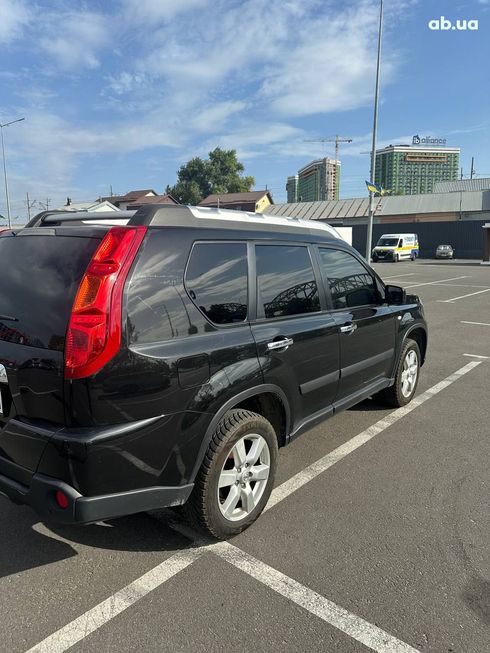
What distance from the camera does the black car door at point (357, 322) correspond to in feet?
11.9

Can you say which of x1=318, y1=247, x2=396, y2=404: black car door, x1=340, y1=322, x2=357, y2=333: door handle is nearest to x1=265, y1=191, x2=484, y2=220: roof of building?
x1=318, y1=247, x2=396, y2=404: black car door

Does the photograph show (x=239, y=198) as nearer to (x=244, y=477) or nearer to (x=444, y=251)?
(x=444, y=251)

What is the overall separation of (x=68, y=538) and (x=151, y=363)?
132 cm

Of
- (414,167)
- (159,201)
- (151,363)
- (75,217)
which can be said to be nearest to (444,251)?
(159,201)

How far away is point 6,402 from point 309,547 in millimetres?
1766

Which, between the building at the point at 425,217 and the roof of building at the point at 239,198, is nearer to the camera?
Result: the building at the point at 425,217

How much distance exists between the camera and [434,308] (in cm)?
1261

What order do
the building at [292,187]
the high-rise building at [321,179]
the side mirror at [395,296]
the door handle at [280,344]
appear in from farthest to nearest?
the building at [292,187] < the high-rise building at [321,179] < the side mirror at [395,296] < the door handle at [280,344]

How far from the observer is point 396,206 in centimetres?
5559

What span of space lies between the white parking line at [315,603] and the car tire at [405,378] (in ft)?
8.47

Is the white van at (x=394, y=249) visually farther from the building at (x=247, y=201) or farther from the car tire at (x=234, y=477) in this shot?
the car tire at (x=234, y=477)

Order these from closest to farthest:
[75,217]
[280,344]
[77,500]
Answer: [77,500]
[280,344]
[75,217]

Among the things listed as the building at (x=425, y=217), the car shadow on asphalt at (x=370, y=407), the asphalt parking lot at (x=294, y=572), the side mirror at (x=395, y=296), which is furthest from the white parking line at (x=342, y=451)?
the building at (x=425, y=217)

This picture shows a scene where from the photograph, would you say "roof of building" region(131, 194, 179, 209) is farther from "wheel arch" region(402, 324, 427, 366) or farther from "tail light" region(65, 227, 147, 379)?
"wheel arch" region(402, 324, 427, 366)
